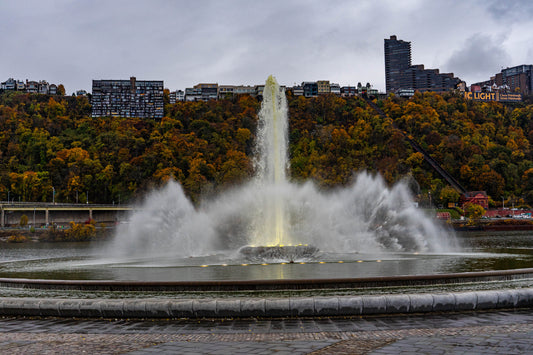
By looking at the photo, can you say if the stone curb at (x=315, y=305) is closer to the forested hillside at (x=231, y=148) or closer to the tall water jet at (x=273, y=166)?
the tall water jet at (x=273, y=166)

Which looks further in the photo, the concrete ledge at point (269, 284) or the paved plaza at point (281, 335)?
the concrete ledge at point (269, 284)

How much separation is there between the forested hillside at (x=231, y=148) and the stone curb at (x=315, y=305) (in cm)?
9425

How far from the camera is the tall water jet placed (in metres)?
30.4

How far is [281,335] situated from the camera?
909 centimetres

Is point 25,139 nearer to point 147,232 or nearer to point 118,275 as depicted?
point 147,232

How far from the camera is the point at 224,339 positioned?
8.90 meters

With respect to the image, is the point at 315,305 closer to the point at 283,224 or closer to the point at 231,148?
the point at 283,224

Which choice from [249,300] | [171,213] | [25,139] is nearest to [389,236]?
[171,213]

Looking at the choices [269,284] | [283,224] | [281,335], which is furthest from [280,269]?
[281,335]

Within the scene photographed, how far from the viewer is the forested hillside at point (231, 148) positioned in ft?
423

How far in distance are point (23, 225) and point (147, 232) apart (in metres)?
75.4

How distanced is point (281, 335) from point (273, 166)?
23344 millimetres

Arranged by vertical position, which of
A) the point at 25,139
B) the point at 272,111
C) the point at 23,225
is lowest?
the point at 23,225

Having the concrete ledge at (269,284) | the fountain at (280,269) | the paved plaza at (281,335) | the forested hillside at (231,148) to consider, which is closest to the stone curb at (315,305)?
the fountain at (280,269)
